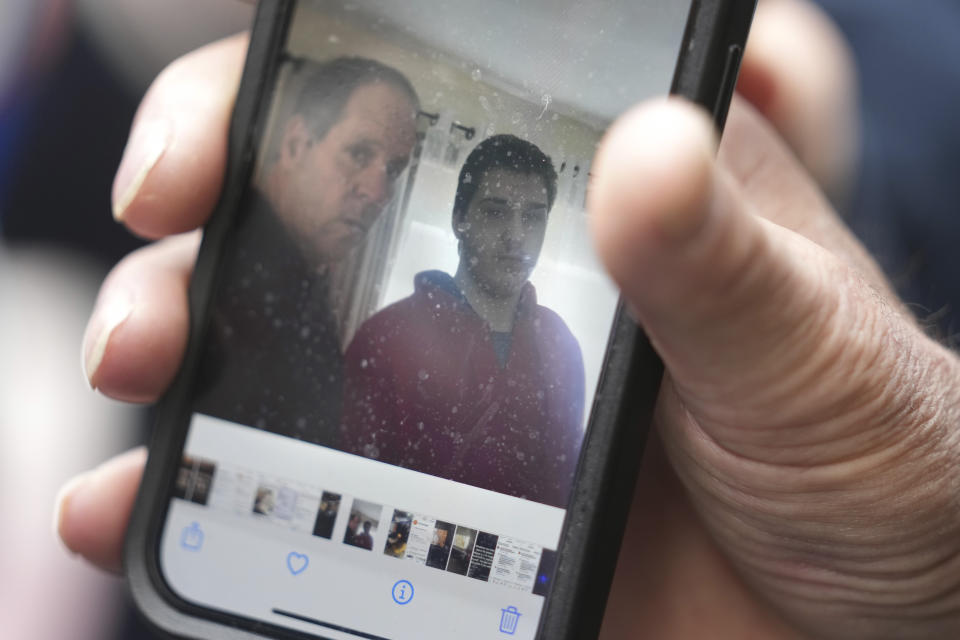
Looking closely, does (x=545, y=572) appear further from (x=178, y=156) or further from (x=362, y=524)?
(x=178, y=156)

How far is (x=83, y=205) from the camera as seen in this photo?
839 millimetres

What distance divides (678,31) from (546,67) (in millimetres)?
62

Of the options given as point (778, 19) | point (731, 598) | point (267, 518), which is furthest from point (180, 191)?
point (778, 19)

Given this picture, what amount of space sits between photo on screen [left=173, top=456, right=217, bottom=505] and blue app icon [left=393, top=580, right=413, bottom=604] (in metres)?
0.11

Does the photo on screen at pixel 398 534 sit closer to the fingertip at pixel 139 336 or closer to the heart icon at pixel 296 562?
the heart icon at pixel 296 562

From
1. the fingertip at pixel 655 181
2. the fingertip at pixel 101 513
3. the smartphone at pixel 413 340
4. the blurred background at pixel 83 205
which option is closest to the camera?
the fingertip at pixel 655 181

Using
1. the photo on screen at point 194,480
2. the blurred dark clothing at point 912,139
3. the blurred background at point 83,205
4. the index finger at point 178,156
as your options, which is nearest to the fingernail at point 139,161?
the index finger at point 178,156

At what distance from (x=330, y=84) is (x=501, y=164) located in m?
0.11

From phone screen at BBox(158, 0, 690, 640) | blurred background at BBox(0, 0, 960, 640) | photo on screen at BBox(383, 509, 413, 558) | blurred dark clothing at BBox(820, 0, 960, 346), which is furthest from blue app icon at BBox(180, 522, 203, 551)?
blurred dark clothing at BBox(820, 0, 960, 346)

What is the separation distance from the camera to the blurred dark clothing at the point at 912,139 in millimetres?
808

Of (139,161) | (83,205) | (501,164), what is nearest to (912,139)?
(501,164)

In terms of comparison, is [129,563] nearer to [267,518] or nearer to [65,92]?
[267,518]

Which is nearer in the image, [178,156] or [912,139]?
[178,156]

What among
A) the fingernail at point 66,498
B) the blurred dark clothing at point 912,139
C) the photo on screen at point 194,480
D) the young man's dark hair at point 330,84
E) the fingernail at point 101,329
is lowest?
the fingernail at point 66,498
